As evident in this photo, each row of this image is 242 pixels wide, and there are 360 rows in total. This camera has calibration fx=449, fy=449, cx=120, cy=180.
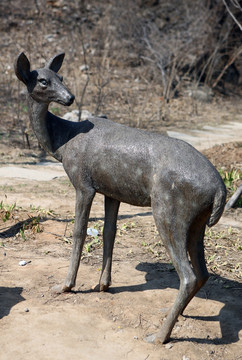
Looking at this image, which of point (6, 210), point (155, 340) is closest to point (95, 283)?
point (155, 340)

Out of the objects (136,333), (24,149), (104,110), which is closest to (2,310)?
(136,333)

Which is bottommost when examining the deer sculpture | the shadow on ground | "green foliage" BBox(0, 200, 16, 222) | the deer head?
"green foliage" BBox(0, 200, 16, 222)

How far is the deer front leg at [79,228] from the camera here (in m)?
3.68

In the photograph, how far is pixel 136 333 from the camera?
3420mm

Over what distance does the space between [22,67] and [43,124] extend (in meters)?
0.48

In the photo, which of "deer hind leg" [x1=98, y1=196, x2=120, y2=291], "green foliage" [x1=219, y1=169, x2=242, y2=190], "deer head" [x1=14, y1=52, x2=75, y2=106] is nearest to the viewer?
"deer head" [x1=14, y1=52, x2=75, y2=106]

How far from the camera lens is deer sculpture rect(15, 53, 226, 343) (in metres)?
3.15

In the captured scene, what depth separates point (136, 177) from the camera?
3354mm

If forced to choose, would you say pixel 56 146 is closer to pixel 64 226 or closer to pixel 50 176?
pixel 64 226

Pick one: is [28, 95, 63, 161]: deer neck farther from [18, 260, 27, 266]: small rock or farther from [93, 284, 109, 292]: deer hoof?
[18, 260, 27, 266]: small rock

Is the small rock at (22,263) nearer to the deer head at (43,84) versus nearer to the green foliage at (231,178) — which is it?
the deer head at (43,84)

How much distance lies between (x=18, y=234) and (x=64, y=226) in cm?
56

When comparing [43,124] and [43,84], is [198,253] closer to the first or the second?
[43,124]

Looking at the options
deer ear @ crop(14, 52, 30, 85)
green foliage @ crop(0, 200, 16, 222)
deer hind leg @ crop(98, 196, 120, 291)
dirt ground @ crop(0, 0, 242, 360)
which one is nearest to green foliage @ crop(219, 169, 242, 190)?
dirt ground @ crop(0, 0, 242, 360)
